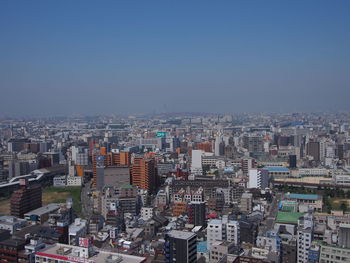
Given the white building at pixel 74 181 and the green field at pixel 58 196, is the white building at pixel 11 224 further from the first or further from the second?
the white building at pixel 74 181

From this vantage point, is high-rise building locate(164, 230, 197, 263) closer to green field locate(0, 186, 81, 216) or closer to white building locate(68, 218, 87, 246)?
white building locate(68, 218, 87, 246)

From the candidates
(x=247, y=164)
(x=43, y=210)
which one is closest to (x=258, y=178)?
→ (x=247, y=164)

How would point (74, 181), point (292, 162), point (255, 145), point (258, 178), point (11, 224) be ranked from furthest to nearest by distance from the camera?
point (255, 145)
point (292, 162)
point (74, 181)
point (258, 178)
point (11, 224)

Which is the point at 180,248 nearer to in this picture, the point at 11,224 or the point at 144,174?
the point at 11,224

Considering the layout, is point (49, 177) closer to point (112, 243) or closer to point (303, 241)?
point (112, 243)

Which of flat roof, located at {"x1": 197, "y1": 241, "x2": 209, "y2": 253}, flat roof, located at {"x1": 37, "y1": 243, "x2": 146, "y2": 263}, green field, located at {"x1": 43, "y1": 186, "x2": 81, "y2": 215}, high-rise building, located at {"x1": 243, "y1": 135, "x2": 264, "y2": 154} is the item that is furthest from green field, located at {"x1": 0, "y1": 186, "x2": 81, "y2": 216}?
high-rise building, located at {"x1": 243, "y1": 135, "x2": 264, "y2": 154}

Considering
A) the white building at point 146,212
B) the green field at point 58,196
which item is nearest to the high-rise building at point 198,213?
the white building at point 146,212
